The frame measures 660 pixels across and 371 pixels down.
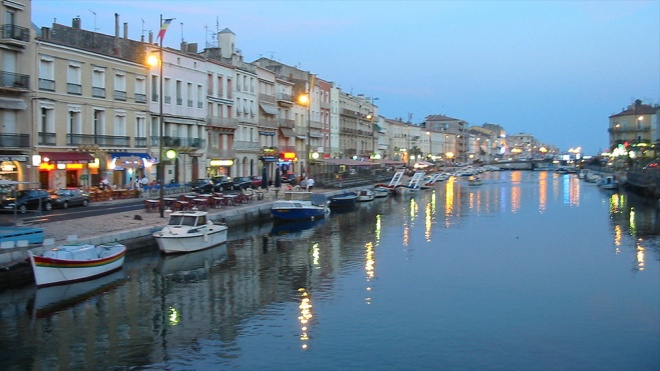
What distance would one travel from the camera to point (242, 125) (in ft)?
248

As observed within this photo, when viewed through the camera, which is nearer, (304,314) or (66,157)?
(304,314)

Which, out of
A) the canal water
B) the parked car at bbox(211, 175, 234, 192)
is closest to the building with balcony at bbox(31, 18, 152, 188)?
the parked car at bbox(211, 175, 234, 192)

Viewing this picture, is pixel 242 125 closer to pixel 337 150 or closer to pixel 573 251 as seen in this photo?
pixel 337 150

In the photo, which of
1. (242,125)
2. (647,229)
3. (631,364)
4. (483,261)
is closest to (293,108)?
(242,125)

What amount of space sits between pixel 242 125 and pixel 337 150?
37360 millimetres

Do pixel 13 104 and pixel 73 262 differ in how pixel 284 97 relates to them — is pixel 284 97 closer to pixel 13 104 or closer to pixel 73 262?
pixel 13 104

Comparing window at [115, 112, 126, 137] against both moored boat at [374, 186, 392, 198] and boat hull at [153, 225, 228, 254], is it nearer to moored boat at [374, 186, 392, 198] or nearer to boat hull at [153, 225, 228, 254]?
boat hull at [153, 225, 228, 254]

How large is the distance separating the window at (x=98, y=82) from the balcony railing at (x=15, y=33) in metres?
7.11

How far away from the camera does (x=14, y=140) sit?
1697 inches

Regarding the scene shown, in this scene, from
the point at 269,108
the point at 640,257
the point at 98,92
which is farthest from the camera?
the point at 269,108

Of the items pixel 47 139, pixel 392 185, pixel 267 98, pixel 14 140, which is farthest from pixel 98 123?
pixel 392 185

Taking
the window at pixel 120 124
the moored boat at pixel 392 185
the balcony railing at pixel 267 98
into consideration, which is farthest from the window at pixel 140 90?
the moored boat at pixel 392 185

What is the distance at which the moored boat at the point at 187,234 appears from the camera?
108 feet

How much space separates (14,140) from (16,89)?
3175mm
